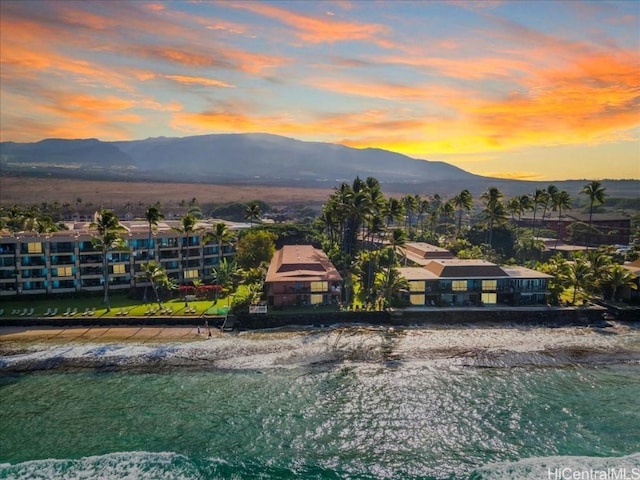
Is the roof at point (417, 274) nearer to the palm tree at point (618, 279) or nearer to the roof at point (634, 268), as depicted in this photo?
the palm tree at point (618, 279)

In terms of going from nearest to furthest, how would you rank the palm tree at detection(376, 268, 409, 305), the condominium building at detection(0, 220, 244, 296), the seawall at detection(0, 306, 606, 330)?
the seawall at detection(0, 306, 606, 330) → the palm tree at detection(376, 268, 409, 305) → the condominium building at detection(0, 220, 244, 296)

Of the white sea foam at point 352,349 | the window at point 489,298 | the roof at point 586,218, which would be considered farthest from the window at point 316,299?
the roof at point 586,218

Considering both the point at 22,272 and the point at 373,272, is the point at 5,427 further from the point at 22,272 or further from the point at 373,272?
the point at 373,272

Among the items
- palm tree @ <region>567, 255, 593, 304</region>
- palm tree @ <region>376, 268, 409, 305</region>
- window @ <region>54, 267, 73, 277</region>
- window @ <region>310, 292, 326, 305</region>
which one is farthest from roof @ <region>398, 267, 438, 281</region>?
window @ <region>54, 267, 73, 277</region>

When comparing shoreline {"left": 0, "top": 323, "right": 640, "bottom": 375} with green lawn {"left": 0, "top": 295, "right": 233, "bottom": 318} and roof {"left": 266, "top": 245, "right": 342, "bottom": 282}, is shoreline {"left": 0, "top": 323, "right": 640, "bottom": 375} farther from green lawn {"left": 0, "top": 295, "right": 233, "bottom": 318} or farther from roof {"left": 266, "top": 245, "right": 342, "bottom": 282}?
roof {"left": 266, "top": 245, "right": 342, "bottom": 282}

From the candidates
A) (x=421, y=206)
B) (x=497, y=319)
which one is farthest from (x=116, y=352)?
(x=421, y=206)

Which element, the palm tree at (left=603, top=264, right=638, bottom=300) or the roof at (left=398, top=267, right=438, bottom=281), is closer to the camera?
the roof at (left=398, top=267, right=438, bottom=281)
